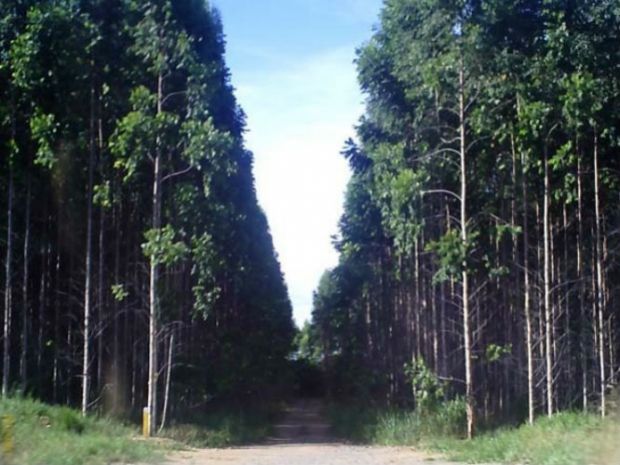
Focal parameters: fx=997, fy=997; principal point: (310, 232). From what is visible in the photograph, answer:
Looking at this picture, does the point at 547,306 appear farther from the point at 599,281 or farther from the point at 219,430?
the point at 219,430

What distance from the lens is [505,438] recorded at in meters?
25.2

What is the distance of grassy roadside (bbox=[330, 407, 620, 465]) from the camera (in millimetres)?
17750

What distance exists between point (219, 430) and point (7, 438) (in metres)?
16.7

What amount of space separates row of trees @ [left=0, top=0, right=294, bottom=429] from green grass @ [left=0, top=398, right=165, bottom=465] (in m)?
4.71

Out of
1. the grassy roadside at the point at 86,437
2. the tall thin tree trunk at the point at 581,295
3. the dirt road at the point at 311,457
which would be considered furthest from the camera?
the tall thin tree trunk at the point at 581,295

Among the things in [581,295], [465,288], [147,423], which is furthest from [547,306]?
[147,423]

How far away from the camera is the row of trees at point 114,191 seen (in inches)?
1163

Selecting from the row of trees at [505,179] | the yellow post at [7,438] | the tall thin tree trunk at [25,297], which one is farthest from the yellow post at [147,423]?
the yellow post at [7,438]

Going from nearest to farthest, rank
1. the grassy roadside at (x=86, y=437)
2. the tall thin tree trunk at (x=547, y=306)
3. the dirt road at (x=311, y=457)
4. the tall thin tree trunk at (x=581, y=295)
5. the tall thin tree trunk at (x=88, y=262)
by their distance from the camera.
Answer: the grassy roadside at (x=86, y=437), the dirt road at (x=311, y=457), the tall thin tree trunk at (x=547, y=306), the tall thin tree trunk at (x=581, y=295), the tall thin tree trunk at (x=88, y=262)

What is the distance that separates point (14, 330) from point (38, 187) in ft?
17.9

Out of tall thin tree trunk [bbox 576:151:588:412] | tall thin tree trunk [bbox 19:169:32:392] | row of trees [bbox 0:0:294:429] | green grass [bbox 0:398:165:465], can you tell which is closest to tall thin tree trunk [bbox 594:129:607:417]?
tall thin tree trunk [bbox 576:151:588:412]

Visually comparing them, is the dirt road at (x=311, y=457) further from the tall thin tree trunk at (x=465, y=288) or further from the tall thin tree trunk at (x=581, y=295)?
the tall thin tree trunk at (x=581, y=295)

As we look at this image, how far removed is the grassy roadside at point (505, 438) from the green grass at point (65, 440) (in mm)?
7917

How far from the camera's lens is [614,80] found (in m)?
28.3
